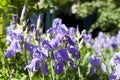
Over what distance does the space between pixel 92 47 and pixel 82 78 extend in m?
→ 2.21

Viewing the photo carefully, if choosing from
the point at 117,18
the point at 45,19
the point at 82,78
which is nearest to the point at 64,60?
the point at 82,78

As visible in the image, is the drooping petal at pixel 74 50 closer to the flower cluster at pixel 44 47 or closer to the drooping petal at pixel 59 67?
the flower cluster at pixel 44 47

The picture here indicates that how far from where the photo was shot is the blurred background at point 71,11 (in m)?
3.29

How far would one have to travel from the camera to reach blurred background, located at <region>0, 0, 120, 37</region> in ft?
10.8

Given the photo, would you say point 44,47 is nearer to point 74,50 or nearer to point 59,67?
point 59,67

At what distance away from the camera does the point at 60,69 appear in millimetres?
2875

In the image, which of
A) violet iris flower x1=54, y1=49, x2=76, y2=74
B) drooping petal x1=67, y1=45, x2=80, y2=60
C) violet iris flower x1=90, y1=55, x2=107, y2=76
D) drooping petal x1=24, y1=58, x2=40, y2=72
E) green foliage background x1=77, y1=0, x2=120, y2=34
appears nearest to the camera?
drooping petal x1=24, y1=58, x2=40, y2=72

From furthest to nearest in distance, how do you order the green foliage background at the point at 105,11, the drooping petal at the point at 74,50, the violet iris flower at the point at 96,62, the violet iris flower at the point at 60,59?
1. the green foliage background at the point at 105,11
2. the violet iris flower at the point at 96,62
3. the drooping petal at the point at 74,50
4. the violet iris flower at the point at 60,59

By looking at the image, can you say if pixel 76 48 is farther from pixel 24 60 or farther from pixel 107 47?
pixel 107 47

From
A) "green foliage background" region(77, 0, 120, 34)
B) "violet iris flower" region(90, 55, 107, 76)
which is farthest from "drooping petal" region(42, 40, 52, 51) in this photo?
"green foliage background" region(77, 0, 120, 34)

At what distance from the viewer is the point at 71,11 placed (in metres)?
8.49

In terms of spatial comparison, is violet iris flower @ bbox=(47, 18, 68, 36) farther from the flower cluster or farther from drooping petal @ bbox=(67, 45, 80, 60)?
drooping petal @ bbox=(67, 45, 80, 60)

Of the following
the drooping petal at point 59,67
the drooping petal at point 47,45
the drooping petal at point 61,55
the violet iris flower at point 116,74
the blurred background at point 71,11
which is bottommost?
the violet iris flower at point 116,74

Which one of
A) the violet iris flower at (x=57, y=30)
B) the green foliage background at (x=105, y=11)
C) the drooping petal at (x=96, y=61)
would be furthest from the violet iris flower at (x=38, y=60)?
the green foliage background at (x=105, y=11)
